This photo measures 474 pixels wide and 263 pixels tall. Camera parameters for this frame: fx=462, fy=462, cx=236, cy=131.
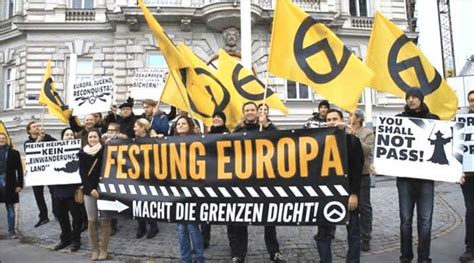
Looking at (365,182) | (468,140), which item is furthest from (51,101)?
(468,140)

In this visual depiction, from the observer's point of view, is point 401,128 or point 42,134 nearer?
point 401,128

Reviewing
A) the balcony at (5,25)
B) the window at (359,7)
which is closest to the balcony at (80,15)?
the balcony at (5,25)

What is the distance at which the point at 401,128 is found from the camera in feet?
18.9

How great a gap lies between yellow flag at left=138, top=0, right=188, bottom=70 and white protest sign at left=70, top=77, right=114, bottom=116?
2447mm

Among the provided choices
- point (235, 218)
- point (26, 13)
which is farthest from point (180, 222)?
point (26, 13)

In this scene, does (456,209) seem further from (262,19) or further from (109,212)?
(262,19)

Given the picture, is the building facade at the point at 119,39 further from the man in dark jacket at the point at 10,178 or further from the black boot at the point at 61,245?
the black boot at the point at 61,245

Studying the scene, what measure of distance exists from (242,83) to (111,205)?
141 inches

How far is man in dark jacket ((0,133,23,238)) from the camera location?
27.0 feet

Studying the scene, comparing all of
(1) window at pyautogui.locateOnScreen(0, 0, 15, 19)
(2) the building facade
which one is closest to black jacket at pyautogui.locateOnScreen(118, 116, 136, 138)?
(2) the building facade

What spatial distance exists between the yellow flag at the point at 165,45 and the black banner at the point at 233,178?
143cm

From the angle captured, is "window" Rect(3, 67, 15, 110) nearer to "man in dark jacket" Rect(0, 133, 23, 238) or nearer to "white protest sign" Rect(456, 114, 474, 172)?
"man in dark jacket" Rect(0, 133, 23, 238)

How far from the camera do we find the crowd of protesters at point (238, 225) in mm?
5383

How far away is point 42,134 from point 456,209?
322 inches
